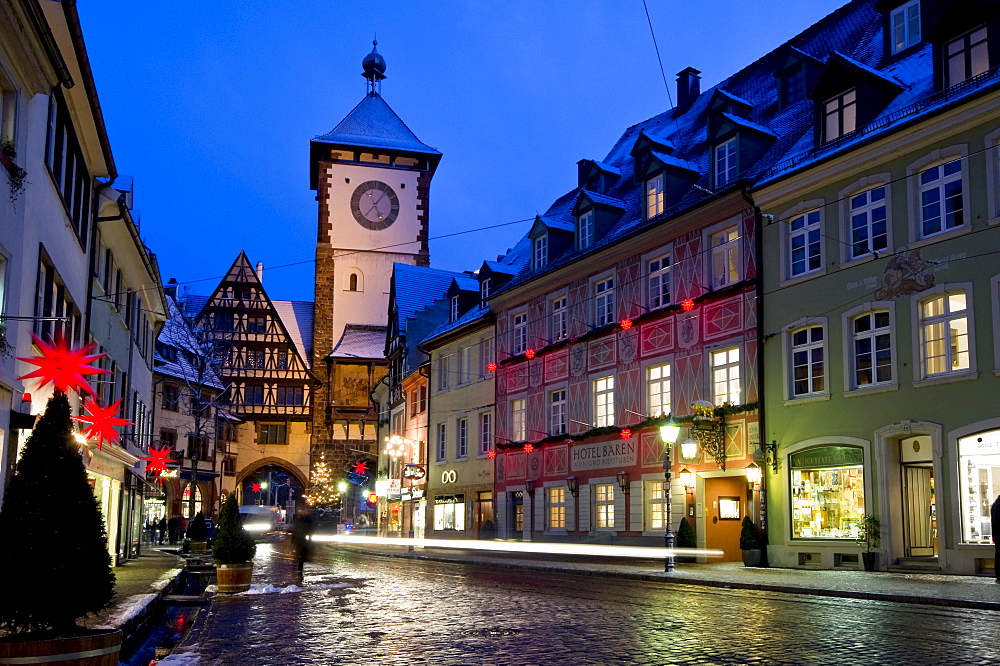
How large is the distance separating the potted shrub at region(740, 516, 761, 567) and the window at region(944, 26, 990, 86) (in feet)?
35.2

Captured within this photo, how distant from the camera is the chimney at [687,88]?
3878 centimetres

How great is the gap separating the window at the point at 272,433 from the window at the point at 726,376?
5710 centimetres

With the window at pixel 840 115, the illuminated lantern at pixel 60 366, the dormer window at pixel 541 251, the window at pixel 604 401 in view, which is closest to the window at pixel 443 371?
the dormer window at pixel 541 251

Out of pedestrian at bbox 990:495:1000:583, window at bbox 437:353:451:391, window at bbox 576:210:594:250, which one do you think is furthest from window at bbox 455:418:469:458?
pedestrian at bbox 990:495:1000:583

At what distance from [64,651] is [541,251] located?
32.6 m

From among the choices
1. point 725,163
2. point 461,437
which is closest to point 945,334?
point 725,163

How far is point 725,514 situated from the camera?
28922 millimetres

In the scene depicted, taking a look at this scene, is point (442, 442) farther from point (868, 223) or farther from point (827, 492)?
point (868, 223)

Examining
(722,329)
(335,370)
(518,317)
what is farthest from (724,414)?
(335,370)

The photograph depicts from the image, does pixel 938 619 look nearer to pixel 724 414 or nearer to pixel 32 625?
pixel 32 625

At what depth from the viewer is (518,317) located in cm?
4009

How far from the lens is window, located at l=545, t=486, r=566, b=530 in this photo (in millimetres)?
35969

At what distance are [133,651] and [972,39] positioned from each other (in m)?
19.5

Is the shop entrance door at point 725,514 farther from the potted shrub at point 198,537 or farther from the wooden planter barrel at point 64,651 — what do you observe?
the wooden planter barrel at point 64,651
